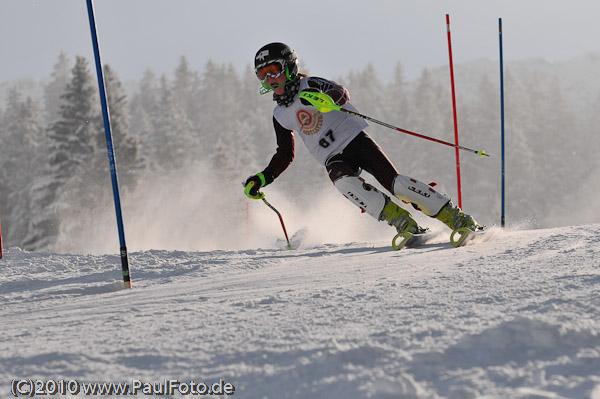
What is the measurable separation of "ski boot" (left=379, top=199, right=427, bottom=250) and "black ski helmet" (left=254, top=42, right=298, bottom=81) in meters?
1.28

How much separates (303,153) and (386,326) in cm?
3863

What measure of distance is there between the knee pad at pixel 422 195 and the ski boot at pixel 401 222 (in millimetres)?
158

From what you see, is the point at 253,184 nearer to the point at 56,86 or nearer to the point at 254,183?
the point at 254,183

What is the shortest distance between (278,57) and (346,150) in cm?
89

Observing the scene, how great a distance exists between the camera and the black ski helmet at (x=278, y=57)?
14.0ft

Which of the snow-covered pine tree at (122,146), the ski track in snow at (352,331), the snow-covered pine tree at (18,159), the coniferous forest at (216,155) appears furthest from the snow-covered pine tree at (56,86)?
the ski track in snow at (352,331)

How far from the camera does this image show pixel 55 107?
56312 mm

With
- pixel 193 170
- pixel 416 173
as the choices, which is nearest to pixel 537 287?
pixel 193 170

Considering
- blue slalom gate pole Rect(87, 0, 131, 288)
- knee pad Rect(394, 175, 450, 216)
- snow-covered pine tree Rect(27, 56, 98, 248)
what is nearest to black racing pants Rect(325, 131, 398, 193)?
knee pad Rect(394, 175, 450, 216)

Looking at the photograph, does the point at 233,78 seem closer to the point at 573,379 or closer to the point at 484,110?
the point at 484,110

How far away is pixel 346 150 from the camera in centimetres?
438

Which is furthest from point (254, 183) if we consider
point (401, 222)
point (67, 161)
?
point (67, 161)

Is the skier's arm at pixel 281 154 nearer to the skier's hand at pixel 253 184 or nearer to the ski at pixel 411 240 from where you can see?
the skier's hand at pixel 253 184

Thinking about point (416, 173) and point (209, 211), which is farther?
point (416, 173)
